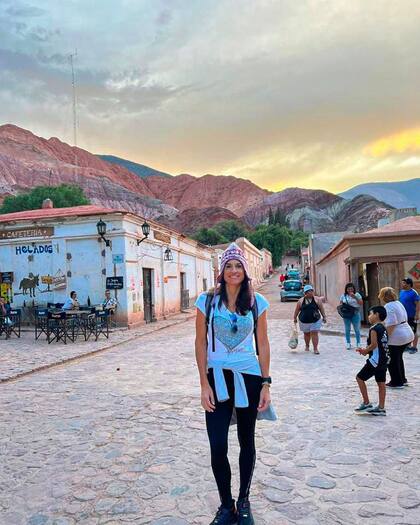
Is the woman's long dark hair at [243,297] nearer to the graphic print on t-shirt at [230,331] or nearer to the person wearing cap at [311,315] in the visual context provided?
the graphic print on t-shirt at [230,331]

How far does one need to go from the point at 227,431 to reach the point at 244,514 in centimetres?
58

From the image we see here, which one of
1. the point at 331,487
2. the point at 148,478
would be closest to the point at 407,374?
the point at 331,487

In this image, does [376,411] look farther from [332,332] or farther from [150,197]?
[150,197]

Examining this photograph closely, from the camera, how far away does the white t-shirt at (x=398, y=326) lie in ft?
21.4

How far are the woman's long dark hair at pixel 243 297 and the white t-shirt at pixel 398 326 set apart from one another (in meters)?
4.22

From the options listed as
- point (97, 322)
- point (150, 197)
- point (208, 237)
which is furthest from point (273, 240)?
point (150, 197)

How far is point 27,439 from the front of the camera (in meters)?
4.95

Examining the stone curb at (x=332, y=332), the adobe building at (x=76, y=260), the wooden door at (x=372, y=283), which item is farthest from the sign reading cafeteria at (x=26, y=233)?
the wooden door at (x=372, y=283)

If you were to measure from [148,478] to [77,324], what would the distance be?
10.4 metres

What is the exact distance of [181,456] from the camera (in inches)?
169

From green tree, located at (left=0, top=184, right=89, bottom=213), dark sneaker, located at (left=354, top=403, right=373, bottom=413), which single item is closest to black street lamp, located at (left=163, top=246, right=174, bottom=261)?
dark sneaker, located at (left=354, top=403, right=373, bottom=413)

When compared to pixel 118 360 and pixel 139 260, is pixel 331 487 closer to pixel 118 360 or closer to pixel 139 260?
pixel 118 360

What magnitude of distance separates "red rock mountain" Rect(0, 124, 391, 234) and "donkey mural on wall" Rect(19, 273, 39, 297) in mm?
92529

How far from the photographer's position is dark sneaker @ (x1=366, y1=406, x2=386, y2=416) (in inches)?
211
